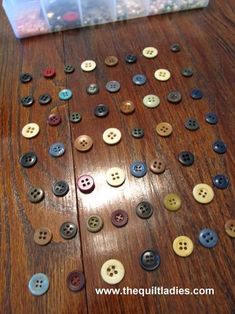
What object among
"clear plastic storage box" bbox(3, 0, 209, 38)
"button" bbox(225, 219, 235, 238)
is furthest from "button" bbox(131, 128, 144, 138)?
"clear plastic storage box" bbox(3, 0, 209, 38)

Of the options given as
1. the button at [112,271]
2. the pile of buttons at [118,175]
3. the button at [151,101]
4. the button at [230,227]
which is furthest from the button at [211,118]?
the button at [112,271]

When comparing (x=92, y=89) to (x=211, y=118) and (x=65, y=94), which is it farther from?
(x=211, y=118)

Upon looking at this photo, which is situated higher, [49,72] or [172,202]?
[49,72]

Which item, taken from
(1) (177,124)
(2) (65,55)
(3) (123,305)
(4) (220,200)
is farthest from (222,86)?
(3) (123,305)

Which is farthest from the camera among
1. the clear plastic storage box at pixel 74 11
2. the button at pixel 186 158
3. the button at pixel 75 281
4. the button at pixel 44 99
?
the clear plastic storage box at pixel 74 11

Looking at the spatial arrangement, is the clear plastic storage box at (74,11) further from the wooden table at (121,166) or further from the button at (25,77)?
the button at (25,77)

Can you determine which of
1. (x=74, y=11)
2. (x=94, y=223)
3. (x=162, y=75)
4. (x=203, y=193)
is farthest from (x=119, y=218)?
(x=74, y=11)
